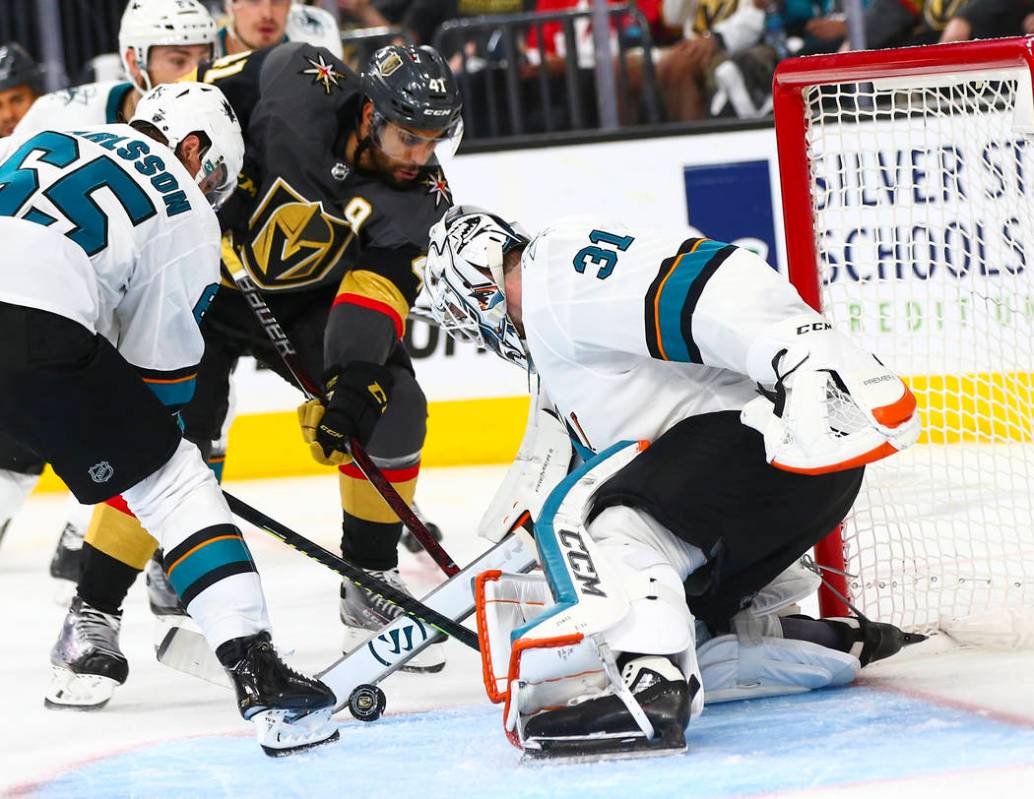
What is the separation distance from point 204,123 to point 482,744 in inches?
42.0

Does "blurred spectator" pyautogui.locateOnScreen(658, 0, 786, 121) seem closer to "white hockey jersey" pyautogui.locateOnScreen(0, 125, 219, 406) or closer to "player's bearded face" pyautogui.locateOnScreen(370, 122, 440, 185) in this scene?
"player's bearded face" pyautogui.locateOnScreen(370, 122, 440, 185)

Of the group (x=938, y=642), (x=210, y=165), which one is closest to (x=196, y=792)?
(x=210, y=165)

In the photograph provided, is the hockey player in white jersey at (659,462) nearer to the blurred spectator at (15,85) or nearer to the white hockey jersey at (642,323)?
the white hockey jersey at (642,323)

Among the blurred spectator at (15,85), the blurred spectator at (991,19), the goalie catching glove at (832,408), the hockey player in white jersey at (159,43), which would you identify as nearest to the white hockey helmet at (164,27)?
the hockey player in white jersey at (159,43)

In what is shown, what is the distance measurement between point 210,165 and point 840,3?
3.43 m

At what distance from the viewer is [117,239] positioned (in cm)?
228

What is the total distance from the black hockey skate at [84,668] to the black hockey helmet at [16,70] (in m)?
2.41

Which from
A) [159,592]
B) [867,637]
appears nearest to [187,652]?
[159,592]

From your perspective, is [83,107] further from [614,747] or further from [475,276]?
[614,747]

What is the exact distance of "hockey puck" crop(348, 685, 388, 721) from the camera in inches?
93.7

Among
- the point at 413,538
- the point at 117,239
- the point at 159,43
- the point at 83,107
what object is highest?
the point at 159,43

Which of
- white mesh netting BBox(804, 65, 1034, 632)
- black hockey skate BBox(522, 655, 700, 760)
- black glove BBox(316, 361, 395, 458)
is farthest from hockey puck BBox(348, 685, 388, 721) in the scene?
white mesh netting BBox(804, 65, 1034, 632)

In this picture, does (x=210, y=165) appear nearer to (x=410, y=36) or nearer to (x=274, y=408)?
(x=274, y=408)

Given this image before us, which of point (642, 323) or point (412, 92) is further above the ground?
point (412, 92)
